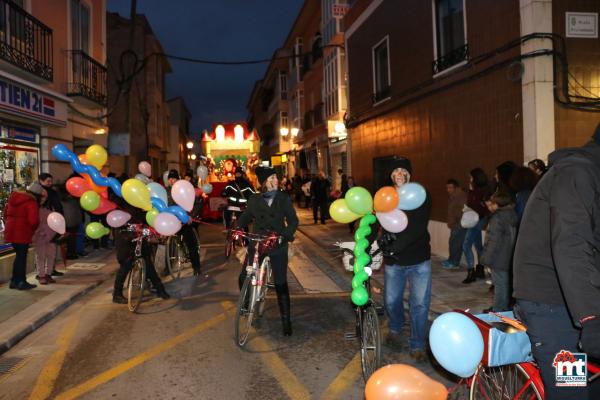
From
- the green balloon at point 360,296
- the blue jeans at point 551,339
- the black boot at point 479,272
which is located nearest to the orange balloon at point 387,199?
the green balloon at point 360,296

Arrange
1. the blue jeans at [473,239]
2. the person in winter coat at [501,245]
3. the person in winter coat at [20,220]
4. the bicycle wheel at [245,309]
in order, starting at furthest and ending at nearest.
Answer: the blue jeans at [473,239] → the person in winter coat at [20,220] → the person in winter coat at [501,245] → the bicycle wheel at [245,309]

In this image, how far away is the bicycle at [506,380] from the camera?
2.87 meters

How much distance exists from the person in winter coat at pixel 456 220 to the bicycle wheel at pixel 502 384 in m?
6.33

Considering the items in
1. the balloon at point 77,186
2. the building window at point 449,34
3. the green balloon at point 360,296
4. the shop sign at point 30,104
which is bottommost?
the green balloon at point 360,296

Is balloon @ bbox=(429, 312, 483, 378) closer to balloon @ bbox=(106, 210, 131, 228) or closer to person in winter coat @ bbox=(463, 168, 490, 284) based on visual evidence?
balloon @ bbox=(106, 210, 131, 228)

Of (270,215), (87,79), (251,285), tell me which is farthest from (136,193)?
(87,79)

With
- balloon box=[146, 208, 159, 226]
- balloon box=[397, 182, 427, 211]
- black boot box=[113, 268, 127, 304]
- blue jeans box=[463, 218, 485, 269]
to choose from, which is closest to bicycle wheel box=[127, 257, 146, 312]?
black boot box=[113, 268, 127, 304]

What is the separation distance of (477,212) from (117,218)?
571 cm

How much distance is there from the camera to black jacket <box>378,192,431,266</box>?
16.2 feet

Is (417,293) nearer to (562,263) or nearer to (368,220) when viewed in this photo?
(368,220)

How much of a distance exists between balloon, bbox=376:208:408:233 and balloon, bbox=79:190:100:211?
156 inches

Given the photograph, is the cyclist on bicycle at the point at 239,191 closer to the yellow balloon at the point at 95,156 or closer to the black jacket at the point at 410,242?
the yellow balloon at the point at 95,156

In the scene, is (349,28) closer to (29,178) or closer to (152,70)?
(29,178)

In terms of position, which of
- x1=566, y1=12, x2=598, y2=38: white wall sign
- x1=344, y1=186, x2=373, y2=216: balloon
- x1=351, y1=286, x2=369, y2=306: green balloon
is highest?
x1=566, y1=12, x2=598, y2=38: white wall sign
